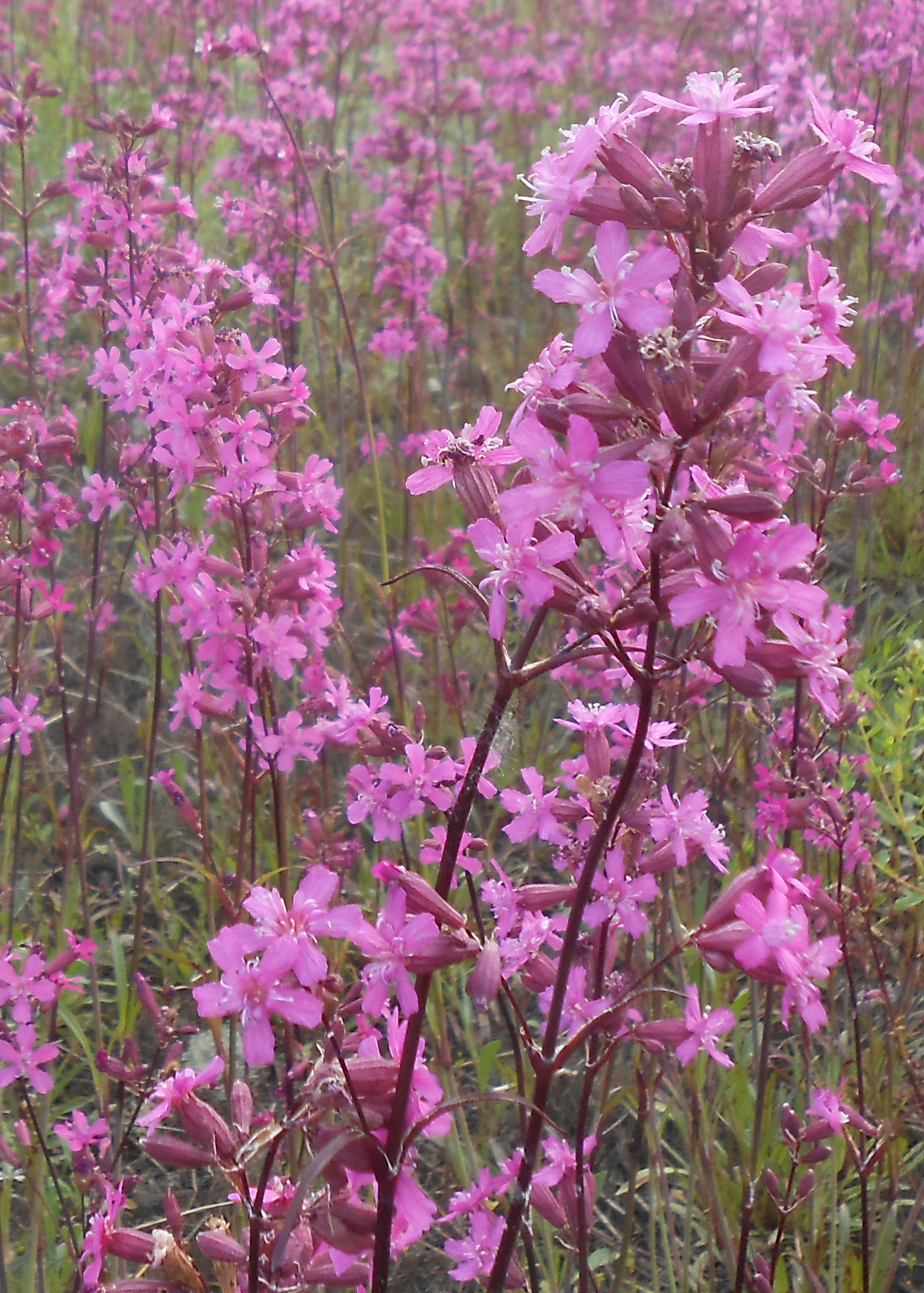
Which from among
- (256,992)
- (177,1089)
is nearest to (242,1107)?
(177,1089)

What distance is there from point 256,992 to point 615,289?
68 centimetres

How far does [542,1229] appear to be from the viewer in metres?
1.99

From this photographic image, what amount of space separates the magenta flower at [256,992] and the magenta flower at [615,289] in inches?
22.7

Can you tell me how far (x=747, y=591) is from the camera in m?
0.93

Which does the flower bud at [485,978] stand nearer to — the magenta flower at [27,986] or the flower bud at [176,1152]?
the flower bud at [176,1152]

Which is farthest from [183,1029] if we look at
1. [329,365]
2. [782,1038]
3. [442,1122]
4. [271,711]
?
[329,365]

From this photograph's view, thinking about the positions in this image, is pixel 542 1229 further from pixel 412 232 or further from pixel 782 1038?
pixel 412 232

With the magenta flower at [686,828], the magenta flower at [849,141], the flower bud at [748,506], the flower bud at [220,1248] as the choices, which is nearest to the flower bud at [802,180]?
the magenta flower at [849,141]

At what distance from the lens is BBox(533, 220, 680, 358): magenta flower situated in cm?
92

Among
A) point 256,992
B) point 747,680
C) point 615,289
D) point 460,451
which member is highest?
point 615,289

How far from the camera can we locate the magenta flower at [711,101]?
990mm

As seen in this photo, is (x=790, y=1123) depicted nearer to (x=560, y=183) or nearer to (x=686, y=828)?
(x=686, y=828)

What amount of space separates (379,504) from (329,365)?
3.17m

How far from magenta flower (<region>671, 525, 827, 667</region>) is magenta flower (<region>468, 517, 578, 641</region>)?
0.38ft
